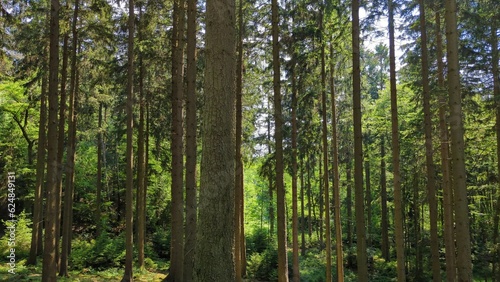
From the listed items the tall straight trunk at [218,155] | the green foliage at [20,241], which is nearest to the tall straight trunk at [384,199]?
the green foliage at [20,241]

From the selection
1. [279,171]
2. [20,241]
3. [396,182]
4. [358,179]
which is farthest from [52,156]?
[20,241]

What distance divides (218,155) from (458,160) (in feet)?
19.1

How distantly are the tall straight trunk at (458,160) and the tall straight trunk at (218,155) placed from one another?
560cm

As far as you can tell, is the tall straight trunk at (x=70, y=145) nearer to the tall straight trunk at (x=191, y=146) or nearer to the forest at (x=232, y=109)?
the forest at (x=232, y=109)

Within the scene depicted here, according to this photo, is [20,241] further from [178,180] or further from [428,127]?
[428,127]

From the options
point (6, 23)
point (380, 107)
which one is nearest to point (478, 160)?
point (380, 107)

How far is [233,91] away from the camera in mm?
3766

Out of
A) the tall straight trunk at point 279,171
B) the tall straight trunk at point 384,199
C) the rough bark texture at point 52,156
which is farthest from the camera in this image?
the tall straight trunk at point 384,199

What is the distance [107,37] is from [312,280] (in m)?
15.7

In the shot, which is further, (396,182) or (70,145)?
(70,145)

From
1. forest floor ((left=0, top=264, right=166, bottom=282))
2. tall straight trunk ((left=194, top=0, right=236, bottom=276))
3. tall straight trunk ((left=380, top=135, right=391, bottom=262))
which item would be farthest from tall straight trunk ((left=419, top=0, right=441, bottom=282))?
tall straight trunk ((left=380, top=135, right=391, bottom=262))

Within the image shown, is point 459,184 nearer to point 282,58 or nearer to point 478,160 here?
point 282,58

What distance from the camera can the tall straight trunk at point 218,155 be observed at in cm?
346

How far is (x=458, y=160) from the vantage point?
7172 millimetres
